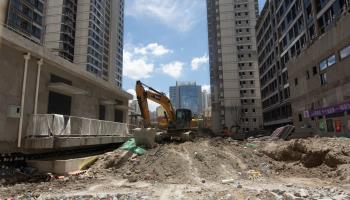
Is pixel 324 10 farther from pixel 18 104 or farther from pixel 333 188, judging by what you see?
pixel 18 104

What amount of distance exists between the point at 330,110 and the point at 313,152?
16850mm

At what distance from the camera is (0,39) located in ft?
38.8

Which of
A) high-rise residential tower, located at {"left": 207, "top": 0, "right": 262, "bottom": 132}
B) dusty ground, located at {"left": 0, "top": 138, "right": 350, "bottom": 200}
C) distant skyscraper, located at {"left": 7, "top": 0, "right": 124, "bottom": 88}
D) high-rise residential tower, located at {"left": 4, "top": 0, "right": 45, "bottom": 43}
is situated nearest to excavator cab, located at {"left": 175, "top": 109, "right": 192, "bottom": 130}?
dusty ground, located at {"left": 0, "top": 138, "right": 350, "bottom": 200}

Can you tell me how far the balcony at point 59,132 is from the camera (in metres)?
12.9

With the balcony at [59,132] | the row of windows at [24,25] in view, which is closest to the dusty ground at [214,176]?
the balcony at [59,132]

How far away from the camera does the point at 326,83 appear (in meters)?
30.8

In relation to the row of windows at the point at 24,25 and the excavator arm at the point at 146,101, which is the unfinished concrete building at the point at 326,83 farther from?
the row of windows at the point at 24,25

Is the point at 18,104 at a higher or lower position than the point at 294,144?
higher

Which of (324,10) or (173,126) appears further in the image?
(324,10)

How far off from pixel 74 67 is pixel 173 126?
9.92 metres

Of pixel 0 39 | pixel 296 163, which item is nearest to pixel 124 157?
pixel 0 39

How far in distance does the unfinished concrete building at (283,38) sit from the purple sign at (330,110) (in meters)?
9.52

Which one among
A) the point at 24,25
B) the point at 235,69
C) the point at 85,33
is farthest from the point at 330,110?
the point at 85,33

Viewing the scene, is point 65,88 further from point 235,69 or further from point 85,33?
point 235,69
